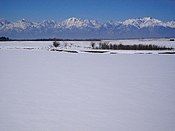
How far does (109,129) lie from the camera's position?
5.50 m

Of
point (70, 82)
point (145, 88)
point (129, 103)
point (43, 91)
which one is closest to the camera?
point (129, 103)

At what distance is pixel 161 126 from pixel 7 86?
238 inches

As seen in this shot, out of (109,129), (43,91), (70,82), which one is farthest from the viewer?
(70,82)

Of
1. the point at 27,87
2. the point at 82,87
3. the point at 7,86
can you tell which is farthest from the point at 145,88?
the point at 7,86

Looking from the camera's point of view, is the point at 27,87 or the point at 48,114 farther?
the point at 27,87

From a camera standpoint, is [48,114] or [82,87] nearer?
[48,114]

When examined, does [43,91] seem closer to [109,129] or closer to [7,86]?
[7,86]

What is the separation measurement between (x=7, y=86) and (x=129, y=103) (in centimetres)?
461

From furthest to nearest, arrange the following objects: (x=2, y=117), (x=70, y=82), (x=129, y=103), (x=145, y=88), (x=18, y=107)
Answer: (x=70, y=82), (x=145, y=88), (x=129, y=103), (x=18, y=107), (x=2, y=117)

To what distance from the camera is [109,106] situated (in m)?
7.20

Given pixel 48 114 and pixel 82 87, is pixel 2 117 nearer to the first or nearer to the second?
pixel 48 114

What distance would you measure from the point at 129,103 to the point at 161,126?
6.15 feet

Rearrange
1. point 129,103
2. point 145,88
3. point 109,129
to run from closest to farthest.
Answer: point 109,129 < point 129,103 < point 145,88

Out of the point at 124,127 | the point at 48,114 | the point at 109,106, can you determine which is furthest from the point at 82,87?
the point at 124,127
